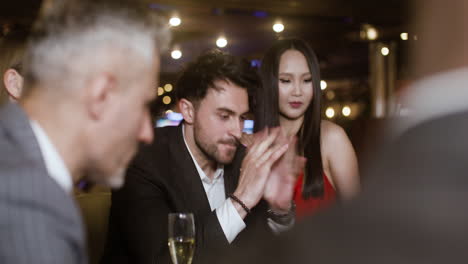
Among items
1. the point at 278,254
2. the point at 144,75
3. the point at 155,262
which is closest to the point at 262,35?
the point at 155,262

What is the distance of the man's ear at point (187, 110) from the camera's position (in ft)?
8.40

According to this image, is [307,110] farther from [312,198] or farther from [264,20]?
[264,20]

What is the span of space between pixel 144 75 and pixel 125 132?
0.12 metres

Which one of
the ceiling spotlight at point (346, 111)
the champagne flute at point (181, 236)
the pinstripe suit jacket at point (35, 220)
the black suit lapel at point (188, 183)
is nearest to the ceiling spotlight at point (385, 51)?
the ceiling spotlight at point (346, 111)

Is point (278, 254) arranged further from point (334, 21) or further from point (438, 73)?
point (334, 21)

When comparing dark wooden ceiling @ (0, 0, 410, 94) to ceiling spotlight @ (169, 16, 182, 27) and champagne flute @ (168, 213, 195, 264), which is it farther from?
champagne flute @ (168, 213, 195, 264)

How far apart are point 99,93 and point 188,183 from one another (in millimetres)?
1230

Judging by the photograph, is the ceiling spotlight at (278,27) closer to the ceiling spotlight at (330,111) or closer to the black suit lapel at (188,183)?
the ceiling spotlight at (330,111)

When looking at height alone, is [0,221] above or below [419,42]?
below

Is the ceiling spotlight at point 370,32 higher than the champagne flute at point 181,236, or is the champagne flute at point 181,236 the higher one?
the ceiling spotlight at point 370,32

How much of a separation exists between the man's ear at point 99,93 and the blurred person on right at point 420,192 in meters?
0.54

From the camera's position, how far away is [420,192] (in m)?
0.53

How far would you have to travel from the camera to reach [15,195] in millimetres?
936

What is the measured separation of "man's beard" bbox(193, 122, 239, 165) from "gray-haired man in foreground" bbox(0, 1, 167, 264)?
1.26 m
